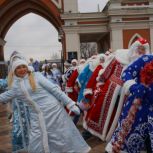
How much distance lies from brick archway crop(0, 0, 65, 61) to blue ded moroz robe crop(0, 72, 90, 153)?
2311 cm

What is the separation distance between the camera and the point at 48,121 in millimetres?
5637

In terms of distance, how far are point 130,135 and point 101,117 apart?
2.11m

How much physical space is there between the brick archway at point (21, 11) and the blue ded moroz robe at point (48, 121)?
2311cm

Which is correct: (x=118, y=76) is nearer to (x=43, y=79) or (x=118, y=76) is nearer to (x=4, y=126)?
A: (x=43, y=79)

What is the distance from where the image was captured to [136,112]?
5363mm

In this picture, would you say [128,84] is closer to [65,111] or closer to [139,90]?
[139,90]

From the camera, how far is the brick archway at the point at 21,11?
29.7m

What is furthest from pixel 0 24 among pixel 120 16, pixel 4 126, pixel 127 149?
pixel 127 149

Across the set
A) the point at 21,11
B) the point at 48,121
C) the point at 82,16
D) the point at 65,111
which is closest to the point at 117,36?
the point at 82,16

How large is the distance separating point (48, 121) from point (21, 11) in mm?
27967

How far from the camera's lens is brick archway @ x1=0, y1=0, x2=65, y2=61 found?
29.7m

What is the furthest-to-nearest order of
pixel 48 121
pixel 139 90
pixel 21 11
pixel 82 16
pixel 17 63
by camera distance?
pixel 21 11 < pixel 82 16 < pixel 17 63 < pixel 48 121 < pixel 139 90

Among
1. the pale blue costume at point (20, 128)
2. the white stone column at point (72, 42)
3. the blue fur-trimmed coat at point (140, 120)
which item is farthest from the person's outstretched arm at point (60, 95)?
the white stone column at point (72, 42)

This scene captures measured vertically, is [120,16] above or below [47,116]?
above
